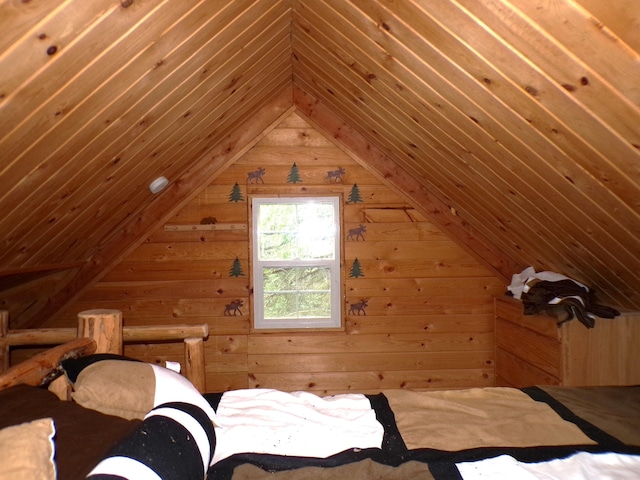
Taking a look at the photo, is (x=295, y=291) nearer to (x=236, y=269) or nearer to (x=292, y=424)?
(x=236, y=269)

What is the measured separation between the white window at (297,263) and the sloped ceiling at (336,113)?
0.56 meters

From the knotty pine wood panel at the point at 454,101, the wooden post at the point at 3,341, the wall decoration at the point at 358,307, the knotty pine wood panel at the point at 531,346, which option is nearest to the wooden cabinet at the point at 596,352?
the knotty pine wood panel at the point at 531,346

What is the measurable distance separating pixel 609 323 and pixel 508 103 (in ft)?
5.97

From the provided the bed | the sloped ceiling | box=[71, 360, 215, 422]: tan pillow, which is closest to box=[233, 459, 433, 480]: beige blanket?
the bed

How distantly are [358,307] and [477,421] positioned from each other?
6.94 feet

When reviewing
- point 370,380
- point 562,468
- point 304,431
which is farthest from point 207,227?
point 562,468

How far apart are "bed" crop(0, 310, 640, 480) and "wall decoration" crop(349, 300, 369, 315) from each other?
1.82m

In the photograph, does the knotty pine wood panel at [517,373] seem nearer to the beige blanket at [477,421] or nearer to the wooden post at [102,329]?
the beige blanket at [477,421]

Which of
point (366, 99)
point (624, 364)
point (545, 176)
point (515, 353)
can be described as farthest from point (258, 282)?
point (624, 364)

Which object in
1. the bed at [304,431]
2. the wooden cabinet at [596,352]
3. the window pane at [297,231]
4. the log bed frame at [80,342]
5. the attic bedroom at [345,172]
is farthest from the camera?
the window pane at [297,231]

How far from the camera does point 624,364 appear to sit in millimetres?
3016

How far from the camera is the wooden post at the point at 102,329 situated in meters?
2.27

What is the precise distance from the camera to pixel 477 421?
1831 mm

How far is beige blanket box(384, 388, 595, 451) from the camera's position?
1.67m
